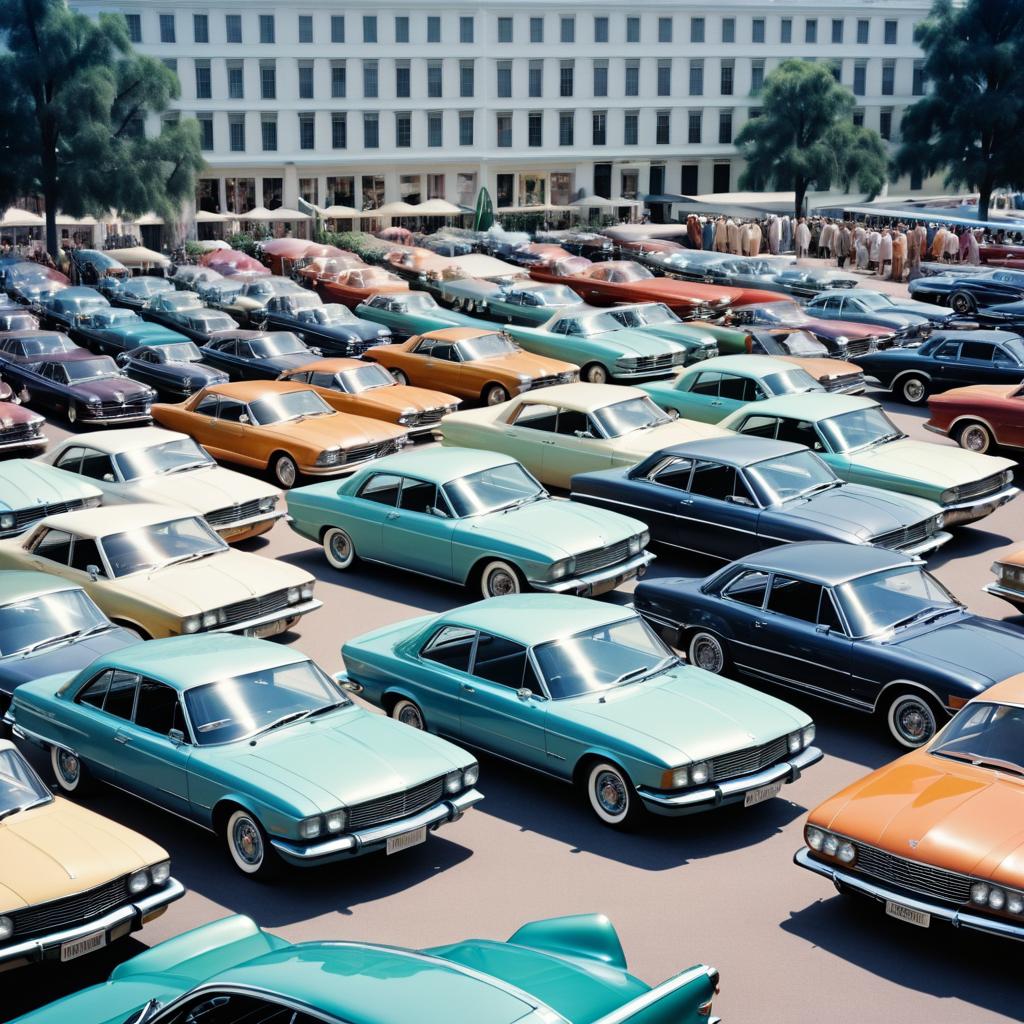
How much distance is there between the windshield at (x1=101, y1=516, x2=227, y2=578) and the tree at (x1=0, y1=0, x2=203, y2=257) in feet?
115

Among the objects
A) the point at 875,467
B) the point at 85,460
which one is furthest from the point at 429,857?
the point at 85,460

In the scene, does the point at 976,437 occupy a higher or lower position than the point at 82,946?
higher

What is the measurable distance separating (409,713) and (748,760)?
8.79ft

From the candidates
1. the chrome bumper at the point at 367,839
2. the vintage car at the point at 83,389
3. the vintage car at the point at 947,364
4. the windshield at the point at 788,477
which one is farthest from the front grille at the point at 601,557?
the vintage car at the point at 83,389

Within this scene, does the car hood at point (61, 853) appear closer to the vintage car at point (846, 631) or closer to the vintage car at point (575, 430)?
the vintage car at point (846, 631)

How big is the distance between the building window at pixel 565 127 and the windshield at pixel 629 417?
52.9 metres

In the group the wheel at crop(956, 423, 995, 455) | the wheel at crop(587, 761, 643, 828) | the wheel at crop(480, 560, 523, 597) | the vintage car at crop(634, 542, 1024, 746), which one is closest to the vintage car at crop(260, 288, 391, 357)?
the wheel at crop(956, 423, 995, 455)

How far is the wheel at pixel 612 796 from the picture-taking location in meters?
9.48

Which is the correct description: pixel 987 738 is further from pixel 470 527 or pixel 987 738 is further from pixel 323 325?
pixel 323 325

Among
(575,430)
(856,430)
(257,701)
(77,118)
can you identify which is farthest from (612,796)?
(77,118)

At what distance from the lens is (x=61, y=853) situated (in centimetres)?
806

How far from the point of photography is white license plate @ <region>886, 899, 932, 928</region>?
7773 mm

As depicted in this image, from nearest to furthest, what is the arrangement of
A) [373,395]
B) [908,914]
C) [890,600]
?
[908,914], [890,600], [373,395]

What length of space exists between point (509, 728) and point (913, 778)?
280 cm
